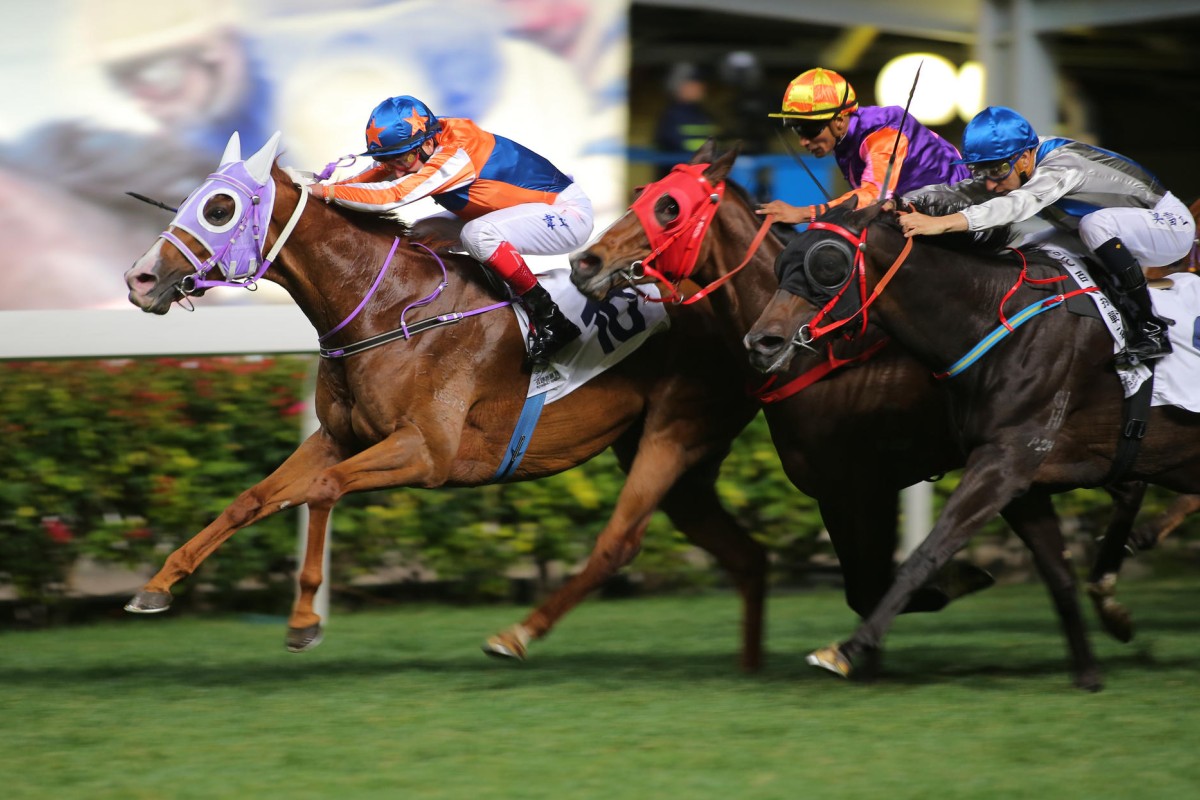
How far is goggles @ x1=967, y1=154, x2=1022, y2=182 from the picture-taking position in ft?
16.1

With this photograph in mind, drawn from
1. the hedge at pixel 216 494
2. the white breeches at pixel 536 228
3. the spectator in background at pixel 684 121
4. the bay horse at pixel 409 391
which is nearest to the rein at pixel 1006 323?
the bay horse at pixel 409 391

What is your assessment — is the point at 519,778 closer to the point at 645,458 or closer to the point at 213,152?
the point at 645,458

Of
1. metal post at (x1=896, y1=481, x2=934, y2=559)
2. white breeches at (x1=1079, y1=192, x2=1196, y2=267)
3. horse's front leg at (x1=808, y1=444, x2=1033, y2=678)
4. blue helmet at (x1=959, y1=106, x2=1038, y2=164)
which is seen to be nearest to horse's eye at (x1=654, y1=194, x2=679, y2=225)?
blue helmet at (x1=959, y1=106, x2=1038, y2=164)

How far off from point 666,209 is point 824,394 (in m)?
0.79

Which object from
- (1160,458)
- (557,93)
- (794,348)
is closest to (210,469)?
(794,348)

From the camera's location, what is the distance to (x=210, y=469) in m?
6.67

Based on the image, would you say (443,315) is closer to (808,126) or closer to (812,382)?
(812,382)

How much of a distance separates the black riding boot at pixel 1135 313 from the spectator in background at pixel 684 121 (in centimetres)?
529

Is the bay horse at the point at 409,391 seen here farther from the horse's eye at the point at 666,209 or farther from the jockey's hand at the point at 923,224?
the jockey's hand at the point at 923,224

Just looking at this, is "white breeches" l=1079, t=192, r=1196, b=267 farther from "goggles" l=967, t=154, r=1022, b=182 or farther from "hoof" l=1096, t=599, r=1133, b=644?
"hoof" l=1096, t=599, r=1133, b=644

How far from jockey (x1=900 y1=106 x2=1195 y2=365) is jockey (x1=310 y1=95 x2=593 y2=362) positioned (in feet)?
4.05

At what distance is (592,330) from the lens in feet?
17.7

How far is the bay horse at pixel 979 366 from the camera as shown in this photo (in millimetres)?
4715

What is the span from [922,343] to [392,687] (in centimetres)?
205
